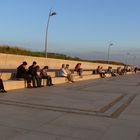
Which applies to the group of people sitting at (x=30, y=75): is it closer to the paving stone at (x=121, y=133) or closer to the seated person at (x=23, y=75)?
the seated person at (x=23, y=75)

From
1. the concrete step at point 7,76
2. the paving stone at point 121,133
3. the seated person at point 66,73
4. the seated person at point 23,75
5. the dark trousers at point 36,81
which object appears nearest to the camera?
the paving stone at point 121,133

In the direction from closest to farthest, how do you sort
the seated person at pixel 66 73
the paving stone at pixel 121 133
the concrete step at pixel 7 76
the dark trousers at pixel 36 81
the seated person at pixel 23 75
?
the paving stone at pixel 121 133, the seated person at pixel 23 75, the concrete step at pixel 7 76, the dark trousers at pixel 36 81, the seated person at pixel 66 73

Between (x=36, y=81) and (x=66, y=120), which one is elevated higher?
(x=36, y=81)

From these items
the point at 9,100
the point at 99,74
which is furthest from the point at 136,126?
the point at 99,74

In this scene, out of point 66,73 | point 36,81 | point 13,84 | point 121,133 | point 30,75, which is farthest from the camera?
point 66,73

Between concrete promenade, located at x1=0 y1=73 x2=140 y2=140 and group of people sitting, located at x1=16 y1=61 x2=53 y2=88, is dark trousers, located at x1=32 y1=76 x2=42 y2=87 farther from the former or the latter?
concrete promenade, located at x1=0 y1=73 x2=140 y2=140

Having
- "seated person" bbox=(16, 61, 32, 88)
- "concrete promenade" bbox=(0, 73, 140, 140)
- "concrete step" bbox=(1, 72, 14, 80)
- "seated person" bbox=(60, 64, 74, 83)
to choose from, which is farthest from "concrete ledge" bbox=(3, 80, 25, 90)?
"seated person" bbox=(60, 64, 74, 83)

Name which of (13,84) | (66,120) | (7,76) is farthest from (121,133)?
(7,76)

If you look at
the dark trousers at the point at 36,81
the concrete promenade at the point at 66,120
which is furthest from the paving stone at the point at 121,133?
the dark trousers at the point at 36,81

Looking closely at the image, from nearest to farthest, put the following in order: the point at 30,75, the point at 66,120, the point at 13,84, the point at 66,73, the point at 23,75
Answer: the point at 66,120 → the point at 13,84 → the point at 23,75 → the point at 30,75 → the point at 66,73

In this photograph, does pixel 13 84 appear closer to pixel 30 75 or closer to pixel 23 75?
pixel 23 75

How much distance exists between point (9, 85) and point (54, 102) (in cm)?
390

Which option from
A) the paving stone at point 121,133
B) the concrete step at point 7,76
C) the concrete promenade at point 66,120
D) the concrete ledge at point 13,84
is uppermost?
the concrete step at point 7,76

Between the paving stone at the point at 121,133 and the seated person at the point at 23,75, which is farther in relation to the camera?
the seated person at the point at 23,75
